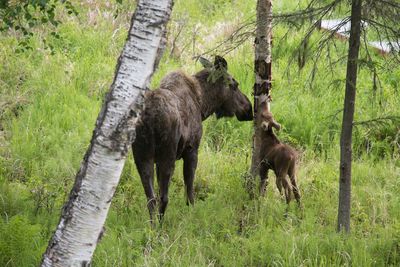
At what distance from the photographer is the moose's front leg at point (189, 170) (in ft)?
27.9

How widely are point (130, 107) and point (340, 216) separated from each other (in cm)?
343

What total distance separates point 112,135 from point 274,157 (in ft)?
13.1

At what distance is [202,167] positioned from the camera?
948 centimetres

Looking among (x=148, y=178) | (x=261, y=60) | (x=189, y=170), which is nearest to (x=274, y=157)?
(x=189, y=170)

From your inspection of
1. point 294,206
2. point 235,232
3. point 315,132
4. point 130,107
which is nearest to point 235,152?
point 315,132

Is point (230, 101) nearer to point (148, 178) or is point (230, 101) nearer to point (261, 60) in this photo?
point (261, 60)

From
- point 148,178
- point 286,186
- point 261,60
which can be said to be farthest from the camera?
point 261,60

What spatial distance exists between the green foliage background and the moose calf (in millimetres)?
234

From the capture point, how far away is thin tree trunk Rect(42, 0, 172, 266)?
A: 4723mm

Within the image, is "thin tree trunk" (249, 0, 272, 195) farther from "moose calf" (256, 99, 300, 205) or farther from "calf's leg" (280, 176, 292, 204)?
"calf's leg" (280, 176, 292, 204)

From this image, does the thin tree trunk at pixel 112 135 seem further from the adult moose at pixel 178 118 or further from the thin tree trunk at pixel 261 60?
the thin tree trunk at pixel 261 60

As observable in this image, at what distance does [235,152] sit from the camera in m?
10.2

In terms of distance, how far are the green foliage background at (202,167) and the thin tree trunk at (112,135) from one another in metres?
1.51

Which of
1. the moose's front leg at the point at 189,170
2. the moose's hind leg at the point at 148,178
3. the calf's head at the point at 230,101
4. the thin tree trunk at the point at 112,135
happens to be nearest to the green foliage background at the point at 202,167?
the moose's front leg at the point at 189,170
